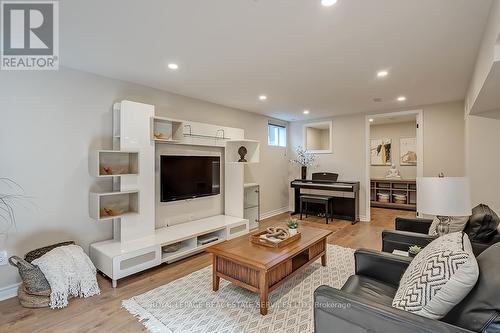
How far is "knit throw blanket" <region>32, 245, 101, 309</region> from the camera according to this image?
2.35 m

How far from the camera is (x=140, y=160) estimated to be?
329 cm

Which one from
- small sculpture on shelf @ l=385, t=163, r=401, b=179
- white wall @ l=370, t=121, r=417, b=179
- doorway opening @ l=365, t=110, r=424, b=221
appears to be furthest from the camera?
small sculpture on shelf @ l=385, t=163, r=401, b=179

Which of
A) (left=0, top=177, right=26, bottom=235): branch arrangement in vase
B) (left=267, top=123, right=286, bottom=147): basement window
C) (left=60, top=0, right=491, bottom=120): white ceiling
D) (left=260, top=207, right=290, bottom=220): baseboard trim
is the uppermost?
(left=60, top=0, right=491, bottom=120): white ceiling

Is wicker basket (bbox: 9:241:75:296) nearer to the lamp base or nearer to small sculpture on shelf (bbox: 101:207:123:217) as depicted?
small sculpture on shelf (bbox: 101:207:123:217)

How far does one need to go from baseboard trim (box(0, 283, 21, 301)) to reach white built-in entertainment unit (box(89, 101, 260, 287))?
70 centimetres

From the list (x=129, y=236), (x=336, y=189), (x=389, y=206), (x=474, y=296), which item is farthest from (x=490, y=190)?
(x=129, y=236)

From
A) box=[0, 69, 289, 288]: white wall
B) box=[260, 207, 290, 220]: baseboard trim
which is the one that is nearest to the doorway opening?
box=[260, 207, 290, 220]: baseboard trim

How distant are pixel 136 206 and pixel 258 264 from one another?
199cm

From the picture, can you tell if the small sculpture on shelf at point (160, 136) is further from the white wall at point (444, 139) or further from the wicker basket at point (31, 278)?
the white wall at point (444, 139)

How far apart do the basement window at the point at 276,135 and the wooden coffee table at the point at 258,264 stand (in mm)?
3642

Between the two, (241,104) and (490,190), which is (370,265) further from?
(241,104)

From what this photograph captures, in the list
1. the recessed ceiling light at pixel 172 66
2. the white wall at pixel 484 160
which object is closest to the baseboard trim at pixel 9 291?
the recessed ceiling light at pixel 172 66

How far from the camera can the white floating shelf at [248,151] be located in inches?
188

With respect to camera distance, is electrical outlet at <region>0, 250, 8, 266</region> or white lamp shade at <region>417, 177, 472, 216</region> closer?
white lamp shade at <region>417, 177, 472, 216</region>
